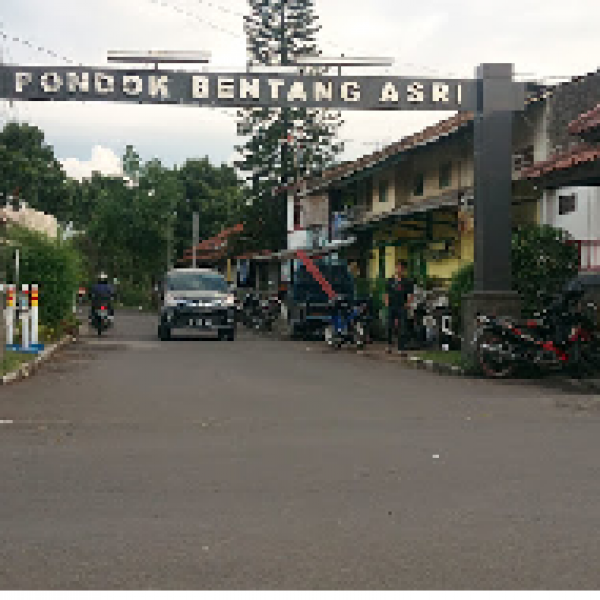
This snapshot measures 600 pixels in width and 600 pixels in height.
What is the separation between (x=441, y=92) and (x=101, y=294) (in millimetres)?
13792

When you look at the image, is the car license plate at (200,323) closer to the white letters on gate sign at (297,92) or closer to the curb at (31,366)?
the curb at (31,366)

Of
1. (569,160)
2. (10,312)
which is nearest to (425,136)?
(569,160)

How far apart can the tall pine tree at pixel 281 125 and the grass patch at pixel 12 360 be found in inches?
1275

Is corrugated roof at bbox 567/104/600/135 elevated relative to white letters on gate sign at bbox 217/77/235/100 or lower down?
lower down

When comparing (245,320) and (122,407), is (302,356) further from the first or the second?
(245,320)

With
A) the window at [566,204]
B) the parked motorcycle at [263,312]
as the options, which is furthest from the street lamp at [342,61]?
the parked motorcycle at [263,312]

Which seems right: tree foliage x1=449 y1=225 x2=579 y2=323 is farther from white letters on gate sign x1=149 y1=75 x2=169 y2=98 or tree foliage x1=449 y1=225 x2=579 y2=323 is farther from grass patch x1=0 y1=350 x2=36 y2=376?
grass patch x1=0 y1=350 x2=36 y2=376

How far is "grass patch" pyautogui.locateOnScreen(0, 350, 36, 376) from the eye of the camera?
15041 millimetres

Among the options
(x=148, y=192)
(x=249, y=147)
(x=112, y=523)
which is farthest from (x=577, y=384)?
(x=148, y=192)

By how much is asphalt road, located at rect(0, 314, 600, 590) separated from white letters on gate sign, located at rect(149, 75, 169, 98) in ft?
23.6

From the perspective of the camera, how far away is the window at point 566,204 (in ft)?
69.4

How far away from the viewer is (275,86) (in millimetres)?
18609

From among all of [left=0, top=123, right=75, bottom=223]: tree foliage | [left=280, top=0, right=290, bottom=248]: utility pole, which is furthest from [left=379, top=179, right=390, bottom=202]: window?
[left=0, top=123, right=75, bottom=223]: tree foliage
